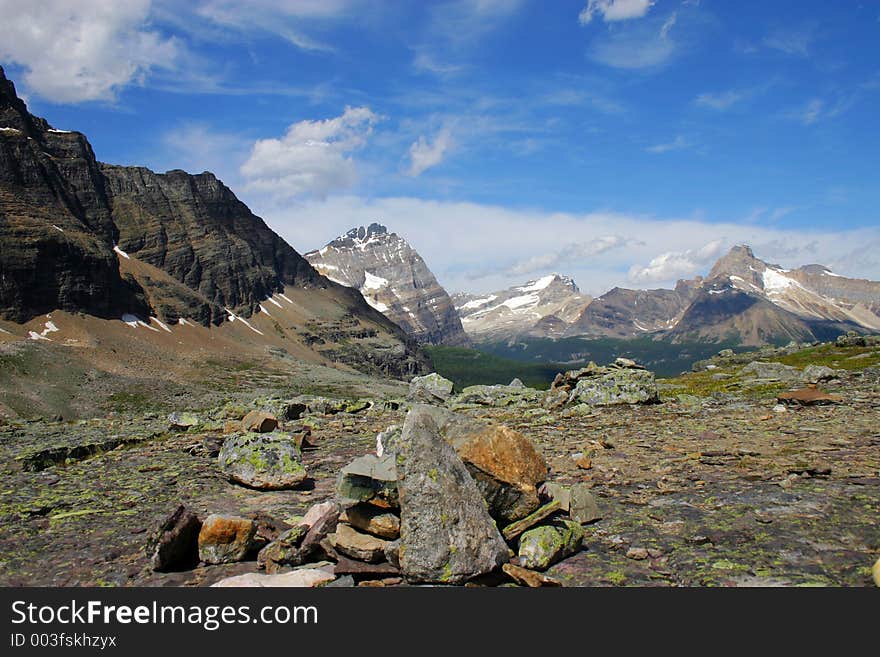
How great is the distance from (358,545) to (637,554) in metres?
5.34

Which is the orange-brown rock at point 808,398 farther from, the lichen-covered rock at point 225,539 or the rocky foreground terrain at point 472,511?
the lichen-covered rock at point 225,539

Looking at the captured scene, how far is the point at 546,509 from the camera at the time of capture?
1092 cm

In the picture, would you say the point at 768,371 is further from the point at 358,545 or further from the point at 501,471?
the point at 358,545

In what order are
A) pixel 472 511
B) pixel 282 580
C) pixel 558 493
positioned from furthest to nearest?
1. pixel 558 493
2. pixel 472 511
3. pixel 282 580

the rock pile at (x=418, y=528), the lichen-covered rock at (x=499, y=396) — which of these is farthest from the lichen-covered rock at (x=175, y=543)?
the lichen-covered rock at (x=499, y=396)

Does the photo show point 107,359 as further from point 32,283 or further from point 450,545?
point 450,545

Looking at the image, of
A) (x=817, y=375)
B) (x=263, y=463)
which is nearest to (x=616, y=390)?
(x=817, y=375)

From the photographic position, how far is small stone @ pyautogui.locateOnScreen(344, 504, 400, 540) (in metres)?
10.4

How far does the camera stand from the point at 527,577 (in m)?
9.20

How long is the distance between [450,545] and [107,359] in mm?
199954

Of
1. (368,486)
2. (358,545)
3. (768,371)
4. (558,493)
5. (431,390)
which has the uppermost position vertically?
(431,390)
